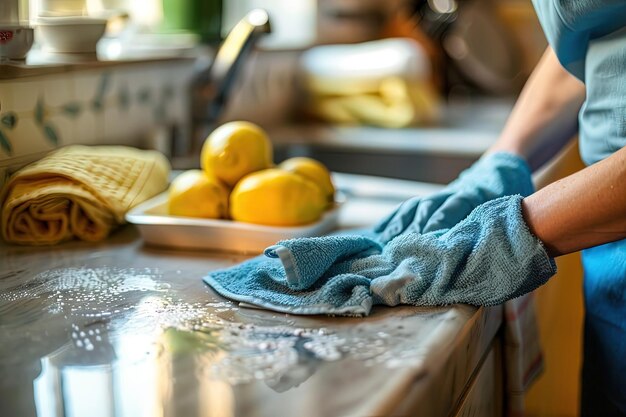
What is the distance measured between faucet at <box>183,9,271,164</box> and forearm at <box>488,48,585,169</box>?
53 centimetres

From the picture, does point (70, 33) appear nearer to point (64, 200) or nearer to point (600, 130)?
point (64, 200)

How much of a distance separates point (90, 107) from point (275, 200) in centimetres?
42

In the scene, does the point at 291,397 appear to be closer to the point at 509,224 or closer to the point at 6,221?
the point at 509,224

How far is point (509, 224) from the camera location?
2.28ft

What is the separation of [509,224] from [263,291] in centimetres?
22

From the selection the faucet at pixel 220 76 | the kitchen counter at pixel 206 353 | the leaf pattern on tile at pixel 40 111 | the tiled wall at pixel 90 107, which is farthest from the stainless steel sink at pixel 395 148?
the kitchen counter at pixel 206 353

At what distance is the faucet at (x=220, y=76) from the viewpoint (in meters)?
1.41

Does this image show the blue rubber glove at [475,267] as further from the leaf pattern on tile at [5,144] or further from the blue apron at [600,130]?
the leaf pattern on tile at [5,144]

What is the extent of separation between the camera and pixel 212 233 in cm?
91

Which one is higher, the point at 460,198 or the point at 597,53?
the point at 597,53

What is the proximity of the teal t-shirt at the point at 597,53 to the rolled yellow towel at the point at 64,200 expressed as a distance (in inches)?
21.3

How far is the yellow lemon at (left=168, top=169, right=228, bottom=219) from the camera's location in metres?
0.96

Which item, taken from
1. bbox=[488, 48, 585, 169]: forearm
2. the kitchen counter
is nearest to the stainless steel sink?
bbox=[488, 48, 585, 169]: forearm

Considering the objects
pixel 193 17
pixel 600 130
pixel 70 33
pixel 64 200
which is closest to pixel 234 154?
pixel 64 200
